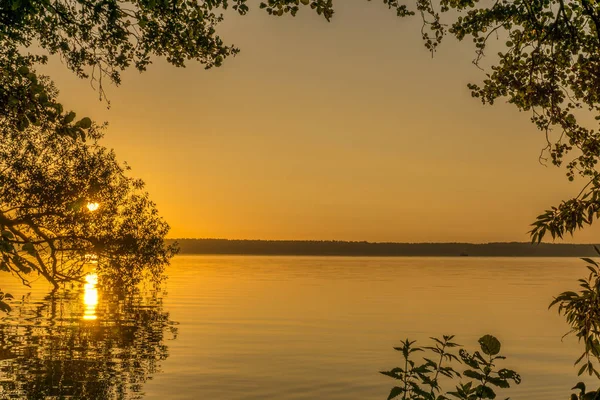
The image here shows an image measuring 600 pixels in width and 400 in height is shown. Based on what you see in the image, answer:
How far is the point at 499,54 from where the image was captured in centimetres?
1335

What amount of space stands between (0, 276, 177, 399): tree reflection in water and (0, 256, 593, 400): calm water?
0.06m

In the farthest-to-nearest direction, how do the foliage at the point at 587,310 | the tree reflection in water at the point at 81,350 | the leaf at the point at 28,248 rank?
1. the tree reflection in water at the point at 81,350
2. the foliage at the point at 587,310
3. the leaf at the point at 28,248

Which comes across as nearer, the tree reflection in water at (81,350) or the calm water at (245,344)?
the tree reflection in water at (81,350)

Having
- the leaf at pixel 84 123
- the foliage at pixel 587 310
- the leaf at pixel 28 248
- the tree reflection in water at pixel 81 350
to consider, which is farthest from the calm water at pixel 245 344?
the leaf at pixel 84 123

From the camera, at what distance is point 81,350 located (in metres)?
35.7

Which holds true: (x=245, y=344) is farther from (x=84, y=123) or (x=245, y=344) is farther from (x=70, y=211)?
(x=84, y=123)

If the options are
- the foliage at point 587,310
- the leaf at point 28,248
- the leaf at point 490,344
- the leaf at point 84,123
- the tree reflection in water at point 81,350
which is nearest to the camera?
the leaf at point 84,123

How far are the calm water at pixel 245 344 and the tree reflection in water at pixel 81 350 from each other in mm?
62

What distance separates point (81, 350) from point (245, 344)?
11.8 metres

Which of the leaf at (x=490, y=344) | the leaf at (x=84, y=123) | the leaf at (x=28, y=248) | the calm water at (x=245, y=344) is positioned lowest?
the calm water at (x=245, y=344)

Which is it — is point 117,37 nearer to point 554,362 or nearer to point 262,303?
point 554,362

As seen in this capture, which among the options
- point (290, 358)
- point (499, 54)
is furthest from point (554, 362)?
point (499, 54)

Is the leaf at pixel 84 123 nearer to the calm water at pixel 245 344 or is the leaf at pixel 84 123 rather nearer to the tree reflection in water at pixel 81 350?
the tree reflection in water at pixel 81 350

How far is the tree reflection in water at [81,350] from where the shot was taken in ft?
85.4
